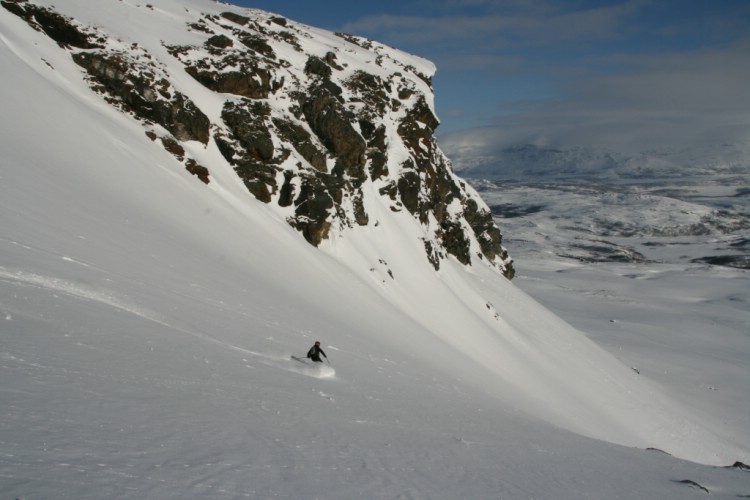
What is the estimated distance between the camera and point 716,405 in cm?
4262

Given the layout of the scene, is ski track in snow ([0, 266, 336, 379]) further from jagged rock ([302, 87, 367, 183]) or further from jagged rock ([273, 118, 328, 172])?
jagged rock ([302, 87, 367, 183])

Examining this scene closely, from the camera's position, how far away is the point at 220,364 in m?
11.6

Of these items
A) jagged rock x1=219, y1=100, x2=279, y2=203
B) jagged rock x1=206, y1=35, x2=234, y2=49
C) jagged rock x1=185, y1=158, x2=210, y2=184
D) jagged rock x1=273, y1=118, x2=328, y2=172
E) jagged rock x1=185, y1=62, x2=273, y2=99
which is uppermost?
jagged rock x1=206, y1=35, x2=234, y2=49

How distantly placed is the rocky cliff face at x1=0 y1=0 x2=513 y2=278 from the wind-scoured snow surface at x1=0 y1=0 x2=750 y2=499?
127 cm

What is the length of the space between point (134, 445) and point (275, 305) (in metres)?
13.9

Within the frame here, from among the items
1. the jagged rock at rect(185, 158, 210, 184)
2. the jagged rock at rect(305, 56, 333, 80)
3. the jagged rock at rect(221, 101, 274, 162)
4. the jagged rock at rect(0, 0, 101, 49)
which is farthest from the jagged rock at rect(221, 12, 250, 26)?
the jagged rock at rect(185, 158, 210, 184)

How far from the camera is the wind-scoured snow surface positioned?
684cm

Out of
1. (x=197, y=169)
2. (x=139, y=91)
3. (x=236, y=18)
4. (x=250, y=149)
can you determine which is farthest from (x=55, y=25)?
(x=236, y=18)

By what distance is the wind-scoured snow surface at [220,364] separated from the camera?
684cm

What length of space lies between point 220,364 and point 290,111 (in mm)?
29833

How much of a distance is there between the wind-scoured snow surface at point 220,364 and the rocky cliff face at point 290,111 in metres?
1.27

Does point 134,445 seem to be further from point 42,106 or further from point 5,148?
point 42,106

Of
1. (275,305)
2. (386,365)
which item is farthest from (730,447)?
(275,305)

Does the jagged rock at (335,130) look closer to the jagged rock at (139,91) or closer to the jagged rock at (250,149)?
the jagged rock at (250,149)
